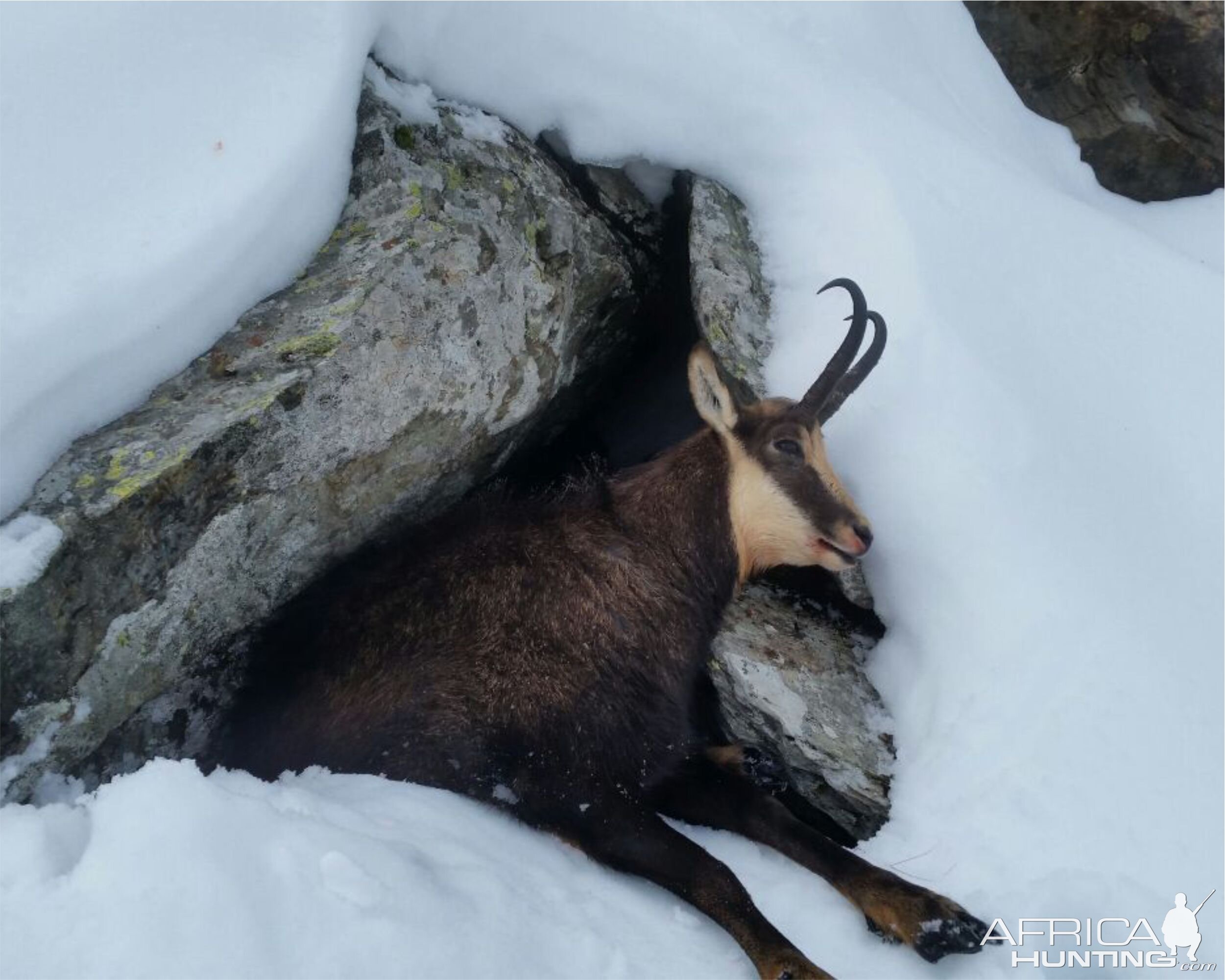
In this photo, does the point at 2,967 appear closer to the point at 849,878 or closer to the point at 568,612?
the point at 568,612

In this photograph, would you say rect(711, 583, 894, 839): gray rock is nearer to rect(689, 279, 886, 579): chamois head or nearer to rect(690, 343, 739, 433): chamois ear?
rect(689, 279, 886, 579): chamois head

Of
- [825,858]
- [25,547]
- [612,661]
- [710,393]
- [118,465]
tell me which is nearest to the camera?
[25,547]

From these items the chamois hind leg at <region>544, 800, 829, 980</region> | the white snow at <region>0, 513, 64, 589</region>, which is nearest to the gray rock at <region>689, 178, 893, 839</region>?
the chamois hind leg at <region>544, 800, 829, 980</region>

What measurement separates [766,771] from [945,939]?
1.14 meters

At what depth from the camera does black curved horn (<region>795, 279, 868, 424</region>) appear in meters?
4.14

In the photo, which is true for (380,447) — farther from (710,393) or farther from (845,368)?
(845,368)

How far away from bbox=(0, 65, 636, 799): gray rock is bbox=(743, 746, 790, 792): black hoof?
5.88ft

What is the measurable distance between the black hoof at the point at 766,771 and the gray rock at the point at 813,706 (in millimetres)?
55

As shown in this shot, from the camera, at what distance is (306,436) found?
3.72 meters

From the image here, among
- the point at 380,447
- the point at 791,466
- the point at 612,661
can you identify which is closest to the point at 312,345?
the point at 380,447

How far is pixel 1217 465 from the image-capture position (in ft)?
15.0

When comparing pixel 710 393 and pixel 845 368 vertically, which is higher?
pixel 845 368

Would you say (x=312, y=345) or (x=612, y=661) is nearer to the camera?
(x=312, y=345)

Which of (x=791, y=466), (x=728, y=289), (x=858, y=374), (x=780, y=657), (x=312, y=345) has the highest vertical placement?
(x=858, y=374)
